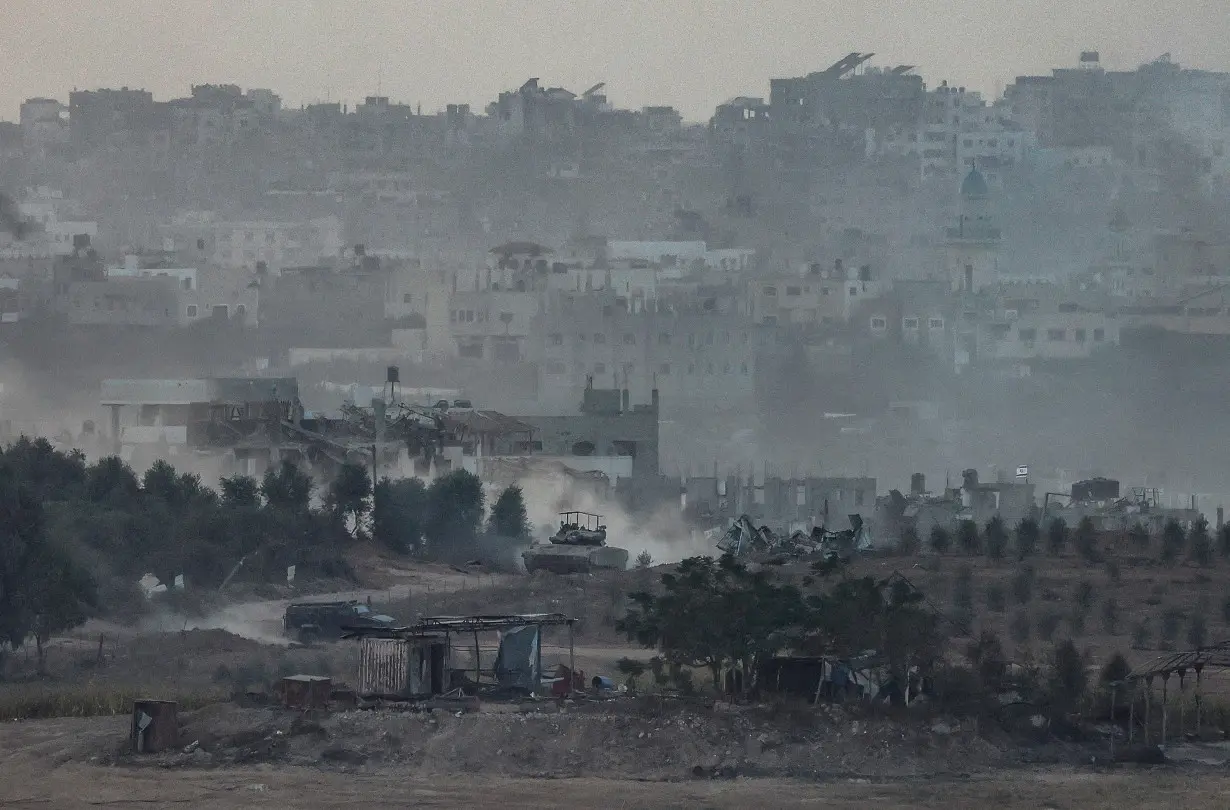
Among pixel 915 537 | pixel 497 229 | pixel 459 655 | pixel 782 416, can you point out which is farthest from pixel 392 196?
pixel 459 655

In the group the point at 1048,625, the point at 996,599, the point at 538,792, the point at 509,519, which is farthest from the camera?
the point at 509,519

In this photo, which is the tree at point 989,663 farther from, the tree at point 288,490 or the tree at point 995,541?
the tree at point 288,490

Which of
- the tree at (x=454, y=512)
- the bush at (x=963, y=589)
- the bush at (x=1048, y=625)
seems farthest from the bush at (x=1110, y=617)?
the tree at (x=454, y=512)

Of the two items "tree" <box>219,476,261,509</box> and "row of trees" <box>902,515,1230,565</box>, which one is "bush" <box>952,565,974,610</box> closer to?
"row of trees" <box>902,515,1230,565</box>

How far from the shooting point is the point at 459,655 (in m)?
23.0

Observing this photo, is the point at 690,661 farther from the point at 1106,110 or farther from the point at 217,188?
the point at 1106,110

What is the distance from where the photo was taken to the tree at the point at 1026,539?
2912 cm

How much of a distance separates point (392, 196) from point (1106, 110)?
86.2 feet

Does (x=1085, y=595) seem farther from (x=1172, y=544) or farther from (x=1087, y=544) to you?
(x=1172, y=544)

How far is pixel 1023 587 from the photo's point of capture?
2669 centimetres

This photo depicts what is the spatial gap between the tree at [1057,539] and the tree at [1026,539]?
14 centimetres

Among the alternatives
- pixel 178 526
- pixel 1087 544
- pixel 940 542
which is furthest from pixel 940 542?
pixel 178 526

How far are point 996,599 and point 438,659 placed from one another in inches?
286

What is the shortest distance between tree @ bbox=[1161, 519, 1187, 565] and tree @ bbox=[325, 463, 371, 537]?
8.93 m
